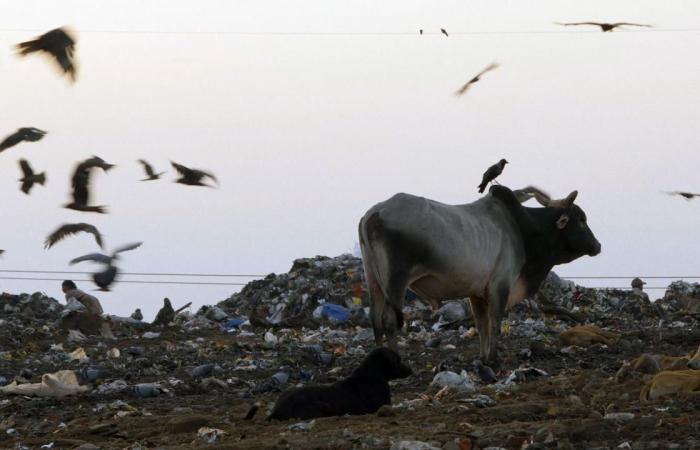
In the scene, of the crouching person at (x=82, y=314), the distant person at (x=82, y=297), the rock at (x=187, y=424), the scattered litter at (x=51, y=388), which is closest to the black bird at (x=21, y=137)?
the scattered litter at (x=51, y=388)

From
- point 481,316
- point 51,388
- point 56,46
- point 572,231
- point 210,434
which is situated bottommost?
point 210,434

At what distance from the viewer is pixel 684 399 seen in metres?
7.56

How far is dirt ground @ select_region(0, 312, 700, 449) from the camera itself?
6727 millimetres

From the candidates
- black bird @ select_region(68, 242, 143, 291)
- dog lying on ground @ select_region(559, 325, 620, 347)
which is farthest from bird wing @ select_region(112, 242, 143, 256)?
dog lying on ground @ select_region(559, 325, 620, 347)

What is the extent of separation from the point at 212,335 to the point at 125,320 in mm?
2071

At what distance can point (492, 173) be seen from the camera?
42.2 feet

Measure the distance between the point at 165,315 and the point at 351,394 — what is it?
9842mm

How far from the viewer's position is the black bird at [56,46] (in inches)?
354

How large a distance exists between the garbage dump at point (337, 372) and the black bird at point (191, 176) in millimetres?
1601

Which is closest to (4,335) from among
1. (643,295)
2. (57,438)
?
(57,438)

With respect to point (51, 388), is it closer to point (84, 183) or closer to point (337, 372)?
point (84, 183)

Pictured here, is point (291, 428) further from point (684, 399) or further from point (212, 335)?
point (212, 335)

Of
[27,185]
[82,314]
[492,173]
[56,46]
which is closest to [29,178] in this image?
[27,185]

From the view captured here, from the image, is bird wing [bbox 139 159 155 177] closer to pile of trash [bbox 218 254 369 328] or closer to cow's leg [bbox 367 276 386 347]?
cow's leg [bbox 367 276 386 347]
